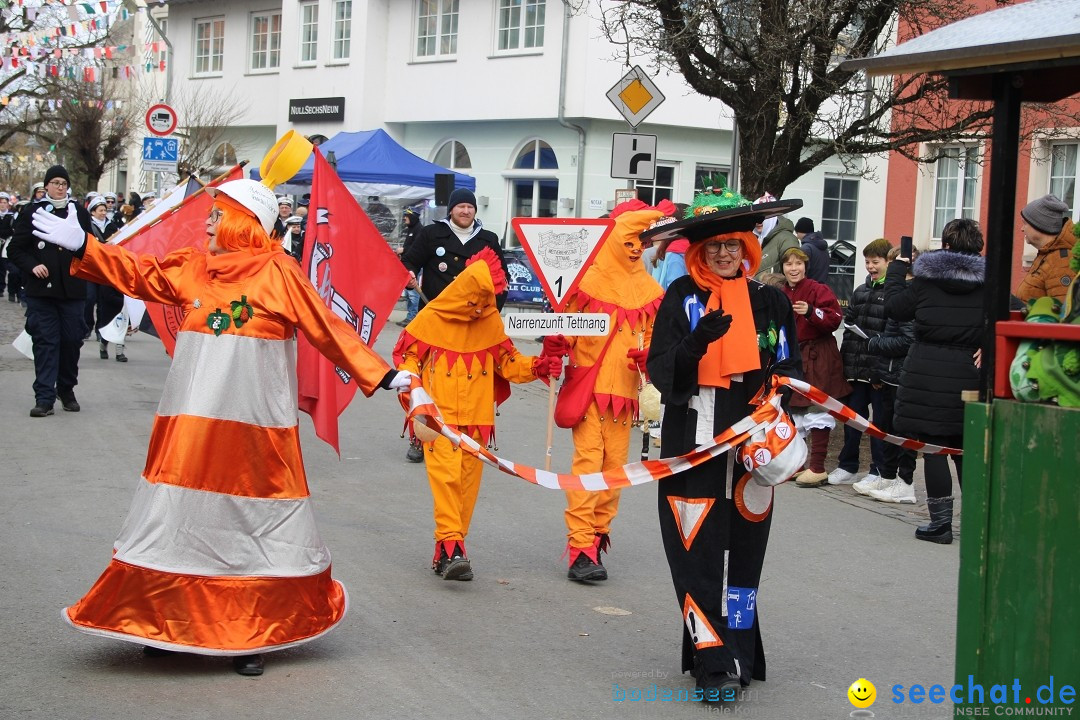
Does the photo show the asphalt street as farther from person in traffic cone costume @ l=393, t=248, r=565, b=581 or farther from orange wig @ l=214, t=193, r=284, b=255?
orange wig @ l=214, t=193, r=284, b=255

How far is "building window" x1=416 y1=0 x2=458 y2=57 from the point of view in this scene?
31.8 metres

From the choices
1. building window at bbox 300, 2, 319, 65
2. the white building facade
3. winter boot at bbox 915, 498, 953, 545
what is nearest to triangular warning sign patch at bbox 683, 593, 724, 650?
winter boot at bbox 915, 498, 953, 545

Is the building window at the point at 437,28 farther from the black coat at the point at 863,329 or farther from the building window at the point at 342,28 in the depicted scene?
the black coat at the point at 863,329

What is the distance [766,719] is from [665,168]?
26.2 meters

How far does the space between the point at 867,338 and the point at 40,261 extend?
7236 mm

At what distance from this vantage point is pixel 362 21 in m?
33.4

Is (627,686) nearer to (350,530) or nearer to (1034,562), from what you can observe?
(1034,562)

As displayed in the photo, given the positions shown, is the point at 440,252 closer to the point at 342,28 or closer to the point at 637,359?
the point at 637,359

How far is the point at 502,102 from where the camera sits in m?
30.3

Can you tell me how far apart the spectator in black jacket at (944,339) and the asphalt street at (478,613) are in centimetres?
87

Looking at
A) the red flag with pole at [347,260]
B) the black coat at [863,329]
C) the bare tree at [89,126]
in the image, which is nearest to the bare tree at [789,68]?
the black coat at [863,329]

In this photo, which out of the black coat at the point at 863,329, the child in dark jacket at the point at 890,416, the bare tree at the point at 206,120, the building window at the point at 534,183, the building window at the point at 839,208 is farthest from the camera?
the bare tree at the point at 206,120

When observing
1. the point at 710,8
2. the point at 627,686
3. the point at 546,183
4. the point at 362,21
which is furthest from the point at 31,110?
the point at 627,686

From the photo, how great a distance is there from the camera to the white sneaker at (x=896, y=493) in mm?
9711
